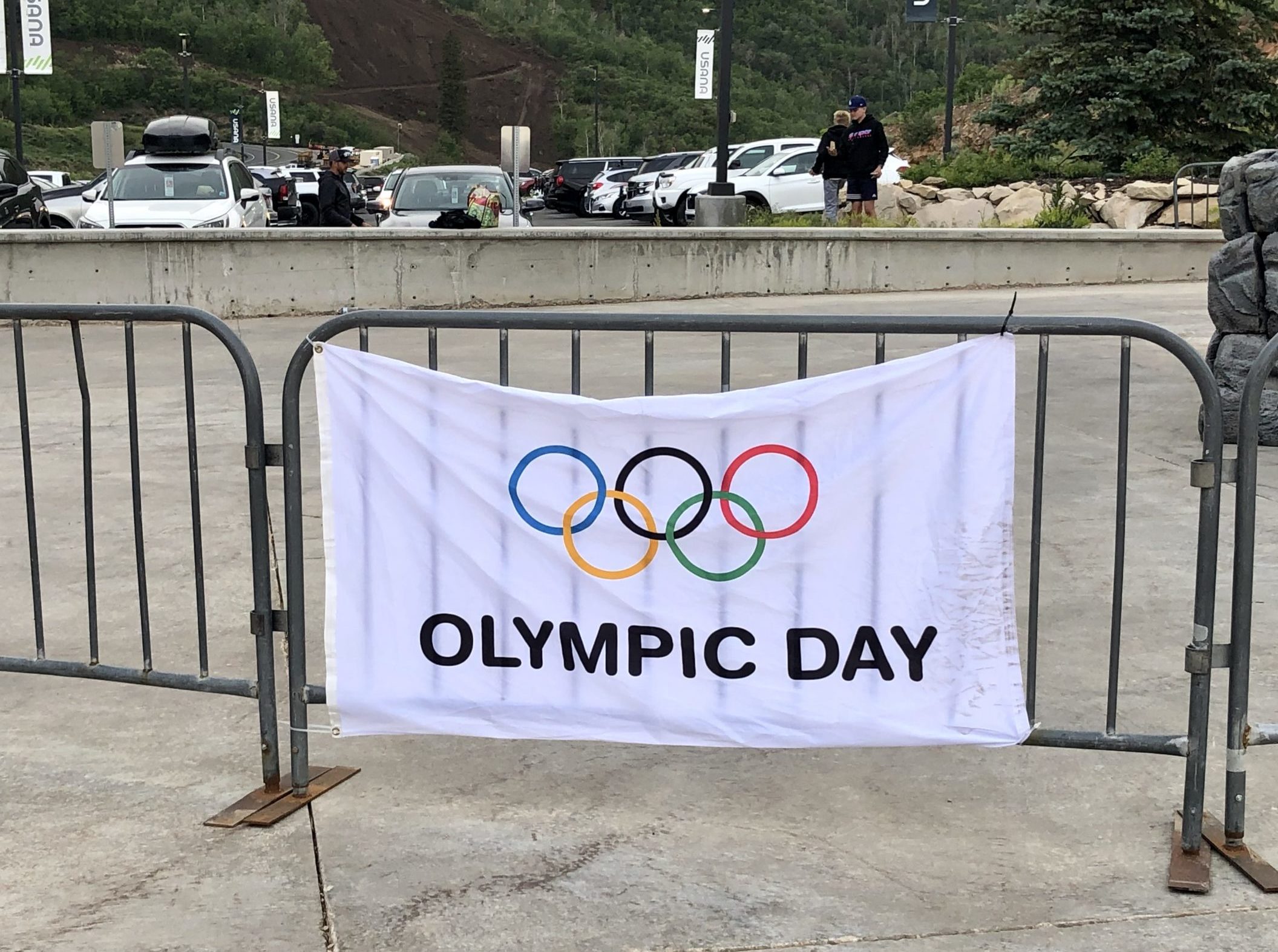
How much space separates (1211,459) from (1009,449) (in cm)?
46

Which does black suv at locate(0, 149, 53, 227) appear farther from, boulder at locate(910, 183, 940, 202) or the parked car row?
boulder at locate(910, 183, 940, 202)

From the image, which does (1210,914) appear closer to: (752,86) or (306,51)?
(752,86)

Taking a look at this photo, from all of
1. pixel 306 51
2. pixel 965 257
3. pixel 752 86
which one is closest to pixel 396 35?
pixel 306 51

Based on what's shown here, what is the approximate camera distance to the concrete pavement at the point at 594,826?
323cm

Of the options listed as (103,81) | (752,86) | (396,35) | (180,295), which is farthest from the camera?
(396,35)

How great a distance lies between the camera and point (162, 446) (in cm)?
835

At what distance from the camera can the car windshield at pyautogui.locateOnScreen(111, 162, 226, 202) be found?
1784 cm

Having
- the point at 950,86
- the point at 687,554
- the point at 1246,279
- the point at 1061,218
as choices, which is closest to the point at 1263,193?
the point at 1246,279

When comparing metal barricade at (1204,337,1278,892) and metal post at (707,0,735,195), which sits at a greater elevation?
metal post at (707,0,735,195)

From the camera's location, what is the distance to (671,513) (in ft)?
11.9

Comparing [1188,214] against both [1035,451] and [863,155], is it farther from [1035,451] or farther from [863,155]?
[1035,451]

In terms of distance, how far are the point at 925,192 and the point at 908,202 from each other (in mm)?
332

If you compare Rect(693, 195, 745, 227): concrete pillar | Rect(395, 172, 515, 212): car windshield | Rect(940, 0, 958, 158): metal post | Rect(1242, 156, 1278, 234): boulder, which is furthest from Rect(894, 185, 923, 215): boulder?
Rect(1242, 156, 1278, 234): boulder

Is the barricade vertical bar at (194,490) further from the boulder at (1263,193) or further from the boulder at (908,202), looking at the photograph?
the boulder at (908,202)
